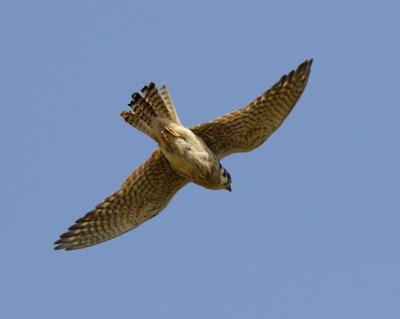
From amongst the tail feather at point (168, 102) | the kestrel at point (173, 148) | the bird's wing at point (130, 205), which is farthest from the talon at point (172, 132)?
the bird's wing at point (130, 205)

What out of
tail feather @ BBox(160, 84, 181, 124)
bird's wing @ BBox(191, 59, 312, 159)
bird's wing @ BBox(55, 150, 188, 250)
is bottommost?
bird's wing @ BBox(55, 150, 188, 250)

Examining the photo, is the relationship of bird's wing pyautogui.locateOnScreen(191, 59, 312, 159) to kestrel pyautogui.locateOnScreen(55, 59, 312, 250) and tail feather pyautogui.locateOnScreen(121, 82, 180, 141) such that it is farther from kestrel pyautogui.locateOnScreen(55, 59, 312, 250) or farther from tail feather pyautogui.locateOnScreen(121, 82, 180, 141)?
tail feather pyautogui.locateOnScreen(121, 82, 180, 141)

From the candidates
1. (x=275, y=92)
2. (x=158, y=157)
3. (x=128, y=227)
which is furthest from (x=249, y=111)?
(x=128, y=227)

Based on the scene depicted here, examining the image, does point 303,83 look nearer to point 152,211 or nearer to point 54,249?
point 152,211

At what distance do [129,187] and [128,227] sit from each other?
27.6 inches

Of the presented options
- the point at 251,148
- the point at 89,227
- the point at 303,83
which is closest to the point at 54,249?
the point at 89,227

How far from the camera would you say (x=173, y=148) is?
1773cm

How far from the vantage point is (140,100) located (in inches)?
695

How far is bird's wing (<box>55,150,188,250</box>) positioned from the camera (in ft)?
60.4

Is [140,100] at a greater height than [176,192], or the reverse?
[140,100]

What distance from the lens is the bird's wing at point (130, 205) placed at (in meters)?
18.4

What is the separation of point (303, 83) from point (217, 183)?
2.14 m

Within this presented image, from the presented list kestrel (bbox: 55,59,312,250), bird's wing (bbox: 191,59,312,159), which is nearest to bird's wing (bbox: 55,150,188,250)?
kestrel (bbox: 55,59,312,250)

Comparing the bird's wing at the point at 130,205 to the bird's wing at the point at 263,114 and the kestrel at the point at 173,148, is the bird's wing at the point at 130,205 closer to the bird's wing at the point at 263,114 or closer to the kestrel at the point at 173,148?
the kestrel at the point at 173,148
